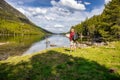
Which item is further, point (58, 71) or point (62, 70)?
point (62, 70)

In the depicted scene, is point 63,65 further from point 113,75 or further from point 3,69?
point 3,69

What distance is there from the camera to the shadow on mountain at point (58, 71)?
1727cm

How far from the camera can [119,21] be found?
69562mm

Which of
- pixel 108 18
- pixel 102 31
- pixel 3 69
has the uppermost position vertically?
pixel 108 18

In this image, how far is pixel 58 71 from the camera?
62.0ft

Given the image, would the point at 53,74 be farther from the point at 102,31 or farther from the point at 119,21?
the point at 102,31

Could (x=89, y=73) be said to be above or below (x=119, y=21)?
below

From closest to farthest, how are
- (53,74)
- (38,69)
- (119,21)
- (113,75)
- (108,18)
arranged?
(113,75)
(53,74)
(38,69)
(119,21)
(108,18)

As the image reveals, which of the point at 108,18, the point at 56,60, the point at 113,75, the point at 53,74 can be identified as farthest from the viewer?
the point at 108,18

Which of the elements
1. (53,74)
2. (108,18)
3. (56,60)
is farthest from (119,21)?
(53,74)

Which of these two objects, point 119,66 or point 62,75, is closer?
point 62,75

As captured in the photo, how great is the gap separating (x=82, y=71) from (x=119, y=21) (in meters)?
55.2

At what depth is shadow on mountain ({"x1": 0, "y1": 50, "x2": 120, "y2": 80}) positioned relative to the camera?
17.3 meters

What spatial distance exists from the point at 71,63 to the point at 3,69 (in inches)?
315
